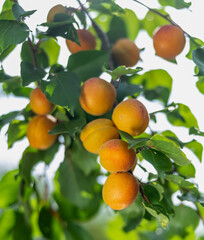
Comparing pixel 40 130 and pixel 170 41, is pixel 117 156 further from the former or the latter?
pixel 170 41

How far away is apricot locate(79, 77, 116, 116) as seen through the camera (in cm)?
58

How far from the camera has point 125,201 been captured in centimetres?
47

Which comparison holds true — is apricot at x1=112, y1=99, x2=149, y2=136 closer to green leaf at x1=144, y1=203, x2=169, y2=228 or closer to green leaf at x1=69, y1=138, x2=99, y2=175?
green leaf at x1=144, y1=203, x2=169, y2=228

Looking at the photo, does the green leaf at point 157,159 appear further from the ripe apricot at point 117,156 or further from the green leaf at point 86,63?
the green leaf at point 86,63

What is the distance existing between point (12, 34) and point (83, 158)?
1.14 feet

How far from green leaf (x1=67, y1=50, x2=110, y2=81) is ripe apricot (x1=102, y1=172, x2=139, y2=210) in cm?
27

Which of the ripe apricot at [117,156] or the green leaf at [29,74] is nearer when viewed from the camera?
the ripe apricot at [117,156]

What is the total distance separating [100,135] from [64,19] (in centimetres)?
26

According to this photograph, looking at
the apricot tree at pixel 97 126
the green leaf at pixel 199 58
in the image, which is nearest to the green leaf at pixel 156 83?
the apricot tree at pixel 97 126

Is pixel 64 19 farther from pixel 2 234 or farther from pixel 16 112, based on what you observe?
pixel 2 234

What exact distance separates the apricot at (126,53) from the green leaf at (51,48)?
184mm

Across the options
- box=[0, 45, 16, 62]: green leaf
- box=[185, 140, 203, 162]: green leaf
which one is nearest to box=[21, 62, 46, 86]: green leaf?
box=[0, 45, 16, 62]: green leaf

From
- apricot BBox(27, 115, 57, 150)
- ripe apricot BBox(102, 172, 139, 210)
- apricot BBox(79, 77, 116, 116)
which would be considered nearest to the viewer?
ripe apricot BBox(102, 172, 139, 210)

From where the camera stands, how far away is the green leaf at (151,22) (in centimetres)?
87
